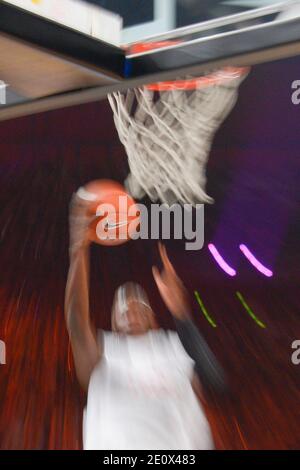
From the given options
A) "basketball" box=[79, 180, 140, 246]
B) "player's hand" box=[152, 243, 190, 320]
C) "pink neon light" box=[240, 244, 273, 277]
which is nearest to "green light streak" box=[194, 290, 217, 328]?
"player's hand" box=[152, 243, 190, 320]

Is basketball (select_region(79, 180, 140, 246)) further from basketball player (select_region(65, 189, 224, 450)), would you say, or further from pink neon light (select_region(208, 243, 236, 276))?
pink neon light (select_region(208, 243, 236, 276))

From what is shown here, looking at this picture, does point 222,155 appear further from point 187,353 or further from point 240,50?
point 187,353

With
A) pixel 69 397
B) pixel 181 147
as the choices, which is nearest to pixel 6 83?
pixel 181 147

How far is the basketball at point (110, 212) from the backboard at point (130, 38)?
1.10 ft

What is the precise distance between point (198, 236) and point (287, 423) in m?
0.66

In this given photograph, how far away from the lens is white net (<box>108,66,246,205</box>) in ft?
7.83

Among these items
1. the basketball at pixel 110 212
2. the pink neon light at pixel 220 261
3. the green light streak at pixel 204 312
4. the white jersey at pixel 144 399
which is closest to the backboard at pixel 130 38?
the basketball at pixel 110 212

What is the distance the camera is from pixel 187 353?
237 cm

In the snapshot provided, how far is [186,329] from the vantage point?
238cm

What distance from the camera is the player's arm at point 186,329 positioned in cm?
229

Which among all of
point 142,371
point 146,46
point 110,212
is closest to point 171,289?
point 142,371

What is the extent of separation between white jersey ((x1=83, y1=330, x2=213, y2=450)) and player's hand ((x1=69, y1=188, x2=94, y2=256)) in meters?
0.35

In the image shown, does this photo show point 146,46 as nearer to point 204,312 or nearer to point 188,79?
point 188,79

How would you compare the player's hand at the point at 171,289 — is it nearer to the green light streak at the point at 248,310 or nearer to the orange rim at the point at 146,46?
the green light streak at the point at 248,310
